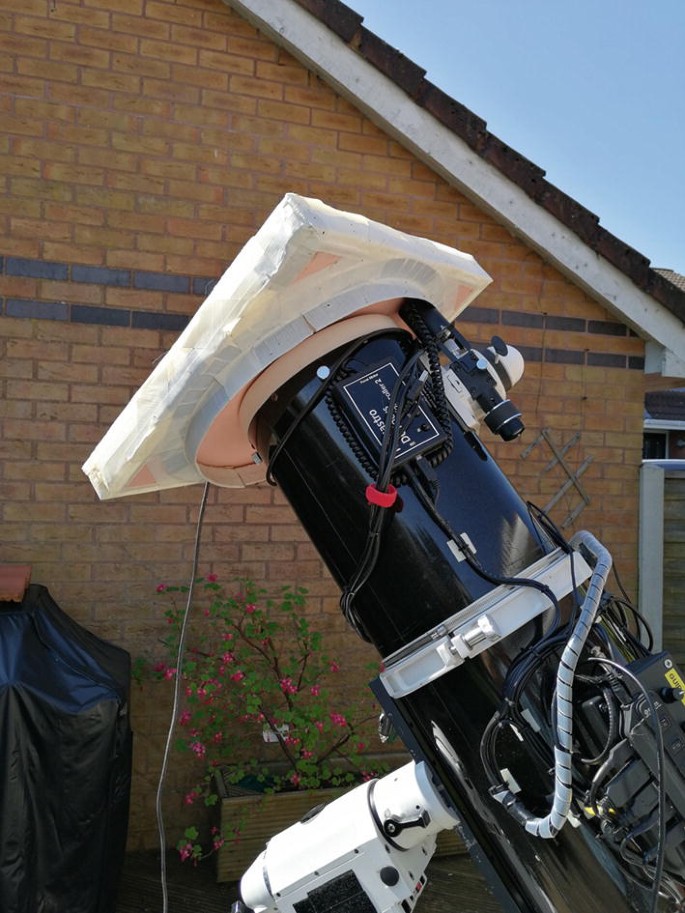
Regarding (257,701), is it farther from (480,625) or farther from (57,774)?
(480,625)

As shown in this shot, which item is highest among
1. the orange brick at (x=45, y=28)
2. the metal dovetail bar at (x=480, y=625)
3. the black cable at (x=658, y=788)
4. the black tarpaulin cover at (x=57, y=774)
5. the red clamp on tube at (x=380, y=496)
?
the orange brick at (x=45, y=28)

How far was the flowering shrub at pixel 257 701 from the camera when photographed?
3.74 meters

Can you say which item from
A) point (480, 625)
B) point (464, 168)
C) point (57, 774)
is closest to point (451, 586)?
point (480, 625)

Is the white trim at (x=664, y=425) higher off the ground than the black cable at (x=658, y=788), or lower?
higher

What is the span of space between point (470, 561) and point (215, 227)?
3075mm

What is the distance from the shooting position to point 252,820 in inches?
148

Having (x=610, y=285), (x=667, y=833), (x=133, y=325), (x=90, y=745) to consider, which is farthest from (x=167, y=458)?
(x=610, y=285)

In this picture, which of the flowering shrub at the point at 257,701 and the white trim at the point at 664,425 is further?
the white trim at the point at 664,425

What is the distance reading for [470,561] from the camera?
4.96 feet

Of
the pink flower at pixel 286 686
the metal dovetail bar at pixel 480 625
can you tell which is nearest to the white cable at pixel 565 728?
the metal dovetail bar at pixel 480 625

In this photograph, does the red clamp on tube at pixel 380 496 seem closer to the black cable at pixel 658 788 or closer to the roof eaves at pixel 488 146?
the black cable at pixel 658 788

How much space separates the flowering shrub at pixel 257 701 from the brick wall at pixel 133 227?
166mm

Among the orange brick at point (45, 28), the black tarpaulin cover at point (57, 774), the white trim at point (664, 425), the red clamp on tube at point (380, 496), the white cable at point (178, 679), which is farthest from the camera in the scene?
the white trim at point (664, 425)

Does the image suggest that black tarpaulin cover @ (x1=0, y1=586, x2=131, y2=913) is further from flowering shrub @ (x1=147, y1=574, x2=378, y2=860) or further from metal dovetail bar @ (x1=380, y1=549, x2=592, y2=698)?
metal dovetail bar @ (x1=380, y1=549, x2=592, y2=698)
